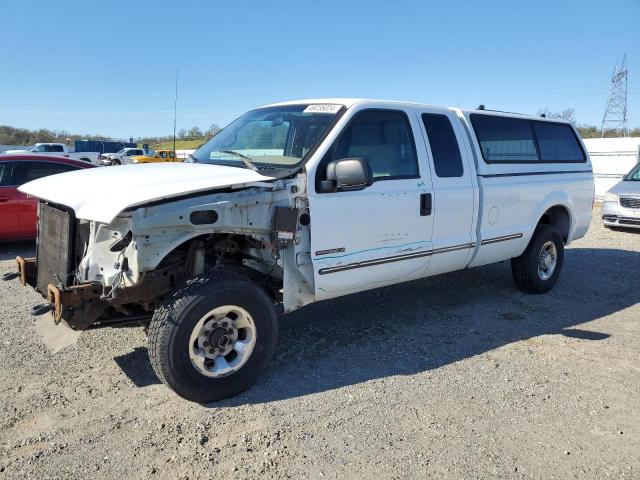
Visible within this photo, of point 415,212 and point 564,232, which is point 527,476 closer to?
point 415,212

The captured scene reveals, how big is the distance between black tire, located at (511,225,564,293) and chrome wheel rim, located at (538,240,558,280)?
0.03 m

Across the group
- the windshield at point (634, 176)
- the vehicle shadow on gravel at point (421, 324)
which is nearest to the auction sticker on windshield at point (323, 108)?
the vehicle shadow on gravel at point (421, 324)

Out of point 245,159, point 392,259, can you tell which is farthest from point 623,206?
point 245,159

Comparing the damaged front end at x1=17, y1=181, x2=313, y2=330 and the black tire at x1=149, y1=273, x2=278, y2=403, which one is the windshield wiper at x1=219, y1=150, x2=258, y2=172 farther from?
the black tire at x1=149, y1=273, x2=278, y2=403

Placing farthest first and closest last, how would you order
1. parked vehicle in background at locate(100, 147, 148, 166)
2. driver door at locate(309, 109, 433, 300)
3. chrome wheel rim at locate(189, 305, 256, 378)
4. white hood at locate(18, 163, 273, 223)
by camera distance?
parked vehicle in background at locate(100, 147, 148, 166)
driver door at locate(309, 109, 433, 300)
chrome wheel rim at locate(189, 305, 256, 378)
white hood at locate(18, 163, 273, 223)

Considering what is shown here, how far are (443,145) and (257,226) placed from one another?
2188mm

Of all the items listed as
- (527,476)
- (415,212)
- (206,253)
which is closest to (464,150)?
(415,212)

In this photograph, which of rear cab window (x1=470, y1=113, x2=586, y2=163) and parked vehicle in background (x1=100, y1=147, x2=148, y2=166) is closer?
rear cab window (x1=470, y1=113, x2=586, y2=163)

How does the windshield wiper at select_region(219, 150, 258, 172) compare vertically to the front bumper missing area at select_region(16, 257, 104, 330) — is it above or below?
above

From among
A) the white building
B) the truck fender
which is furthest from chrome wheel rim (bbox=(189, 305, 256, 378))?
the white building

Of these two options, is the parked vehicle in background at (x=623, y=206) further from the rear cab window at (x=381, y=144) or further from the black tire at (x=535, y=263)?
the rear cab window at (x=381, y=144)

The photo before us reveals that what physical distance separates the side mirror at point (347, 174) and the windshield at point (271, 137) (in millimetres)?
273

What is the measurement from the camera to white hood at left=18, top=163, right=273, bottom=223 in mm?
3244

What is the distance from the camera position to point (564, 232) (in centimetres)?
684
